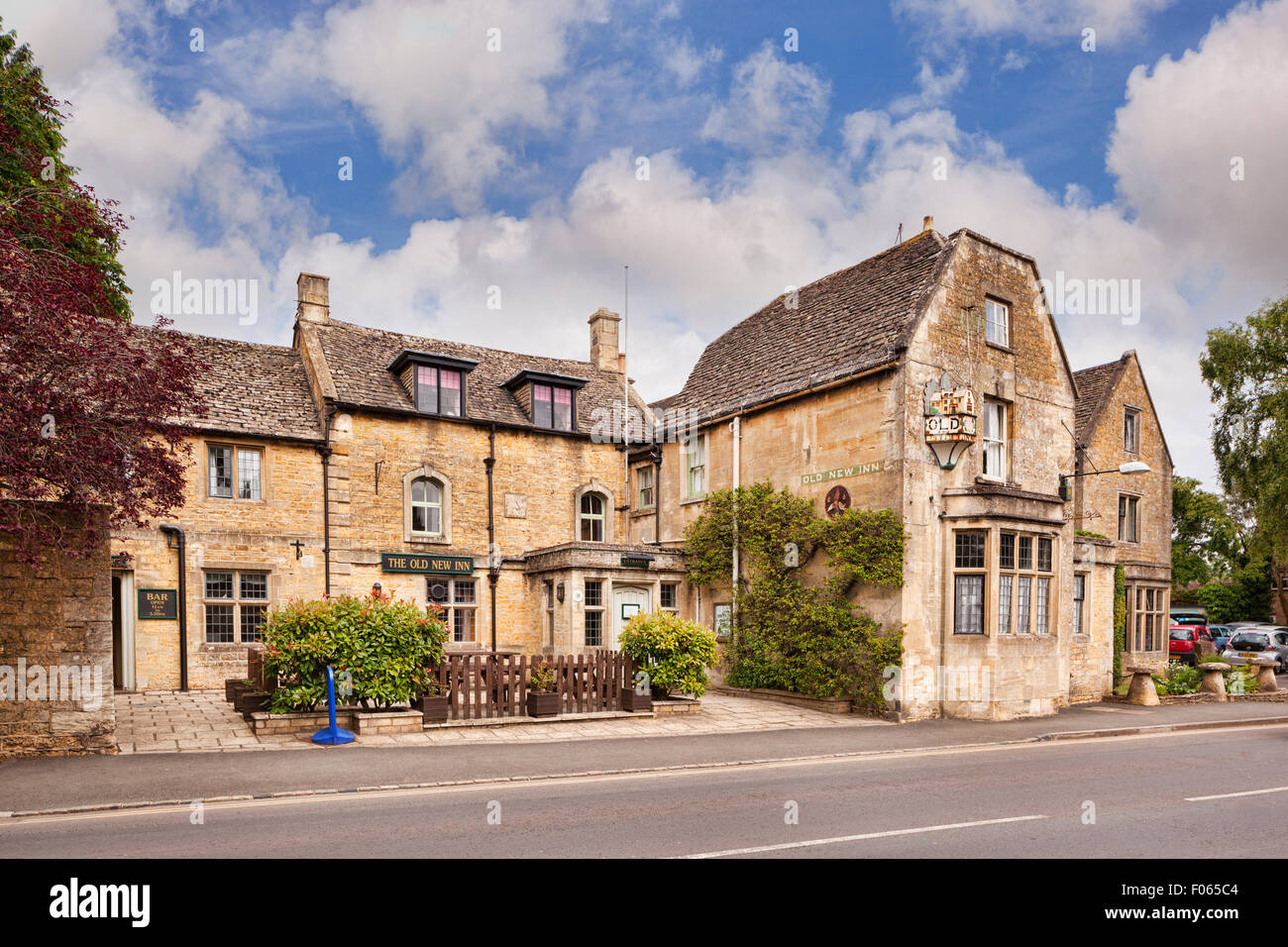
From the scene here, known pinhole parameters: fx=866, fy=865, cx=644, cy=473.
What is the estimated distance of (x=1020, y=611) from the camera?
19531 mm

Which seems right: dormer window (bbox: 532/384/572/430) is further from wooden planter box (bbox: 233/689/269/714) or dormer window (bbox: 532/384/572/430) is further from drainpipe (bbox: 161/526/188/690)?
wooden planter box (bbox: 233/689/269/714)

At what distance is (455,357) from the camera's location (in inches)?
990

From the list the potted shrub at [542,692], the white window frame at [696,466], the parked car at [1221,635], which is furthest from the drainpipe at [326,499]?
the parked car at [1221,635]

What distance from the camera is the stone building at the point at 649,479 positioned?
19016mm

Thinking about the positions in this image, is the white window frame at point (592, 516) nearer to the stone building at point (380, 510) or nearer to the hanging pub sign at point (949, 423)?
the stone building at point (380, 510)

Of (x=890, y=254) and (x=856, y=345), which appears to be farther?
(x=890, y=254)

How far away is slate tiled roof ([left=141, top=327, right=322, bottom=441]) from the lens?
21859 millimetres

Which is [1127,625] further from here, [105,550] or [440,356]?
[105,550]

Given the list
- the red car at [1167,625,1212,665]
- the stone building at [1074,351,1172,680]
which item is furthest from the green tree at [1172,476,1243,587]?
the stone building at [1074,351,1172,680]

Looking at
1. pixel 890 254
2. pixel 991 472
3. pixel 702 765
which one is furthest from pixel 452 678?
pixel 890 254

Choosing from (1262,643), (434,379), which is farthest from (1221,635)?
(434,379)

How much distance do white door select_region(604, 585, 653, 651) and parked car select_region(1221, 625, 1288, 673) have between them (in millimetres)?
27269

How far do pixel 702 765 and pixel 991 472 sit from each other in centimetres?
1178
